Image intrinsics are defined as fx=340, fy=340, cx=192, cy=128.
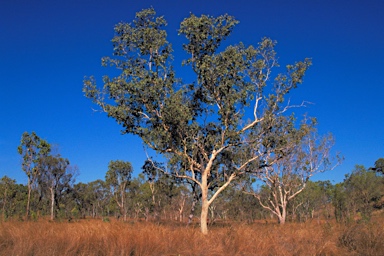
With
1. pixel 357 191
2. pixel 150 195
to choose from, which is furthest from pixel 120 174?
pixel 357 191

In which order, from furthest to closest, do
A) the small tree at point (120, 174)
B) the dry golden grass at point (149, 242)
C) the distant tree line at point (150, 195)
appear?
the small tree at point (120, 174)
the distant tree line at point (150, 195)
the dry golden grass at point (149, 242)

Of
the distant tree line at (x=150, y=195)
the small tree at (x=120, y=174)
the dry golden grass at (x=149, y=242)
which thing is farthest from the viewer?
the small tree at (x=120, y=174)

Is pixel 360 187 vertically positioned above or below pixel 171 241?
above

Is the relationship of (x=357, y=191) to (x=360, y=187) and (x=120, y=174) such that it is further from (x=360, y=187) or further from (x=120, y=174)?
(x=120, y=174)

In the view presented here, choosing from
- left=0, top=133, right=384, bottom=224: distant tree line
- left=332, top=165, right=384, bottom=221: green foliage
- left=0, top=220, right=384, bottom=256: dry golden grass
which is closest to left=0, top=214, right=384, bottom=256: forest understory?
left=0, top=220, right=384, bottom=256: dry golden grass

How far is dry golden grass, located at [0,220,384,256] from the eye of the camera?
9.40 meters

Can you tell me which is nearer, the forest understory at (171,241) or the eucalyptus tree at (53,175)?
the forest understory at (171,241)

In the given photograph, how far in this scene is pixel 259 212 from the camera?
77500 mm

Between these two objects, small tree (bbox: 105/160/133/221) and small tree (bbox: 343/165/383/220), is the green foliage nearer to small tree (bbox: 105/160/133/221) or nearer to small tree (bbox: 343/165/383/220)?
small tree (bbox: 343/165/383/220)

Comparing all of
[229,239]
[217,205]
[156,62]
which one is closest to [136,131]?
[156,62]

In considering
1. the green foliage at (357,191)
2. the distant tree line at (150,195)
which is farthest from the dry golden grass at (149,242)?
the green foliage at (357,191)

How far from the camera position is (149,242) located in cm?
1050

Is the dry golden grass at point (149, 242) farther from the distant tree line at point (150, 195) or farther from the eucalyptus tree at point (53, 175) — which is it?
the eucalyptus tree at point (53, 175)

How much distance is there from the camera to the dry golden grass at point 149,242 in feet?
30.8
